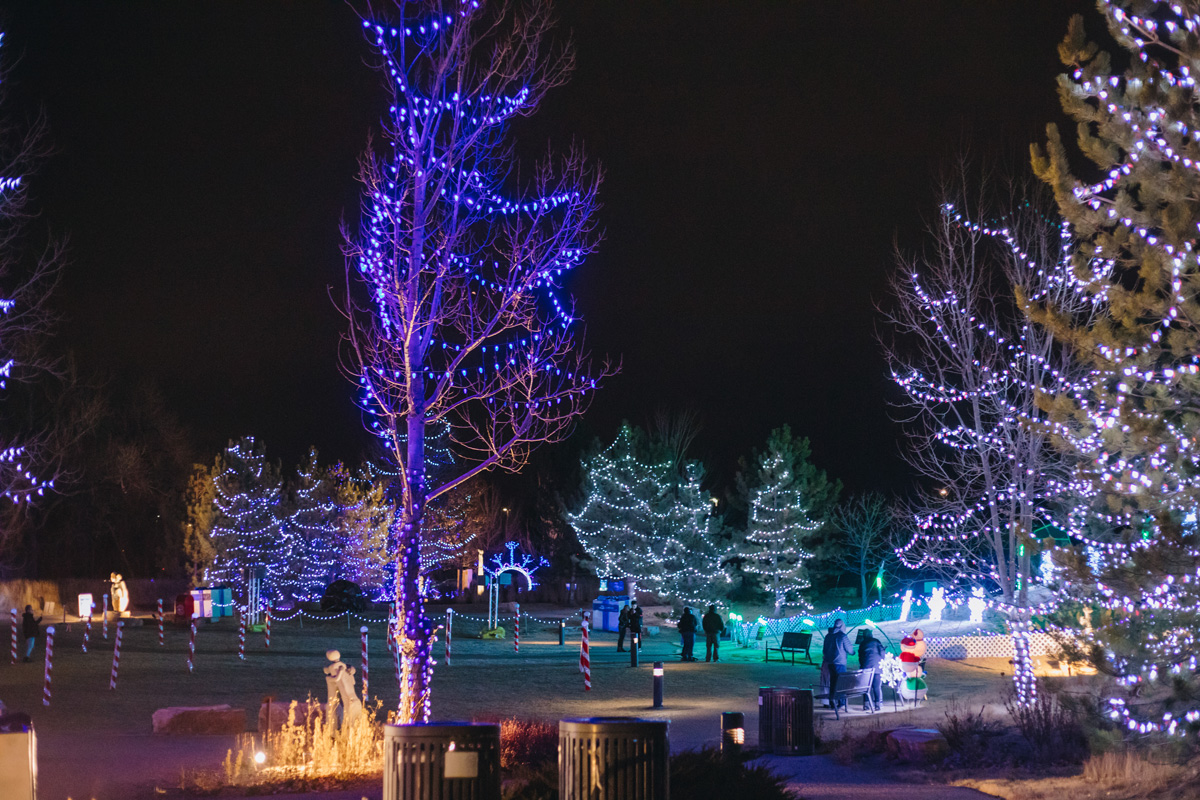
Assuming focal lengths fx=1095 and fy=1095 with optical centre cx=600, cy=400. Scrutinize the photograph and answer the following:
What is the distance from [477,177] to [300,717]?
712 cm

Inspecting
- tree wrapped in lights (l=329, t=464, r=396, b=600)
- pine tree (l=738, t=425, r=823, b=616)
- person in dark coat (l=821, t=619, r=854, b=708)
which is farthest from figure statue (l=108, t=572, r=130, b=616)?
person in dark coat (l=821, t=619, r=854, b=708)

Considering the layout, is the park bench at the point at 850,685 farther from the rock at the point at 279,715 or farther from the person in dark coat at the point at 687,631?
the person in dark coat at the point at 687,631

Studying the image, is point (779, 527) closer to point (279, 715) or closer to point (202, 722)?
point (202, 722)

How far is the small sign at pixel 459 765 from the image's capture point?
20.7 ft

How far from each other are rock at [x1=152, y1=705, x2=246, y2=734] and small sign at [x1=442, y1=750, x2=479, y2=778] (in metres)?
10.1

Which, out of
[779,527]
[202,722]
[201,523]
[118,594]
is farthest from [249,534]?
[202,722]

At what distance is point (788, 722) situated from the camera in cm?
1351

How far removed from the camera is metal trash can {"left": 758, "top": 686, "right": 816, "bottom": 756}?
1348cm

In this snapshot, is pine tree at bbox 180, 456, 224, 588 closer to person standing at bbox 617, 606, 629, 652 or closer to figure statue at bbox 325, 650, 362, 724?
person standing at bbox 617, 606, 629, 652

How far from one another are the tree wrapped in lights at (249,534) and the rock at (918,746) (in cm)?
3613

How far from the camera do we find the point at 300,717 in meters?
13.8

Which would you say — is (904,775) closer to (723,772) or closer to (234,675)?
(723,772)

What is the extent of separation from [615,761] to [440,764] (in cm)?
102

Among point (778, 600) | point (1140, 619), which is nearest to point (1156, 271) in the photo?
point (1140, 619)
